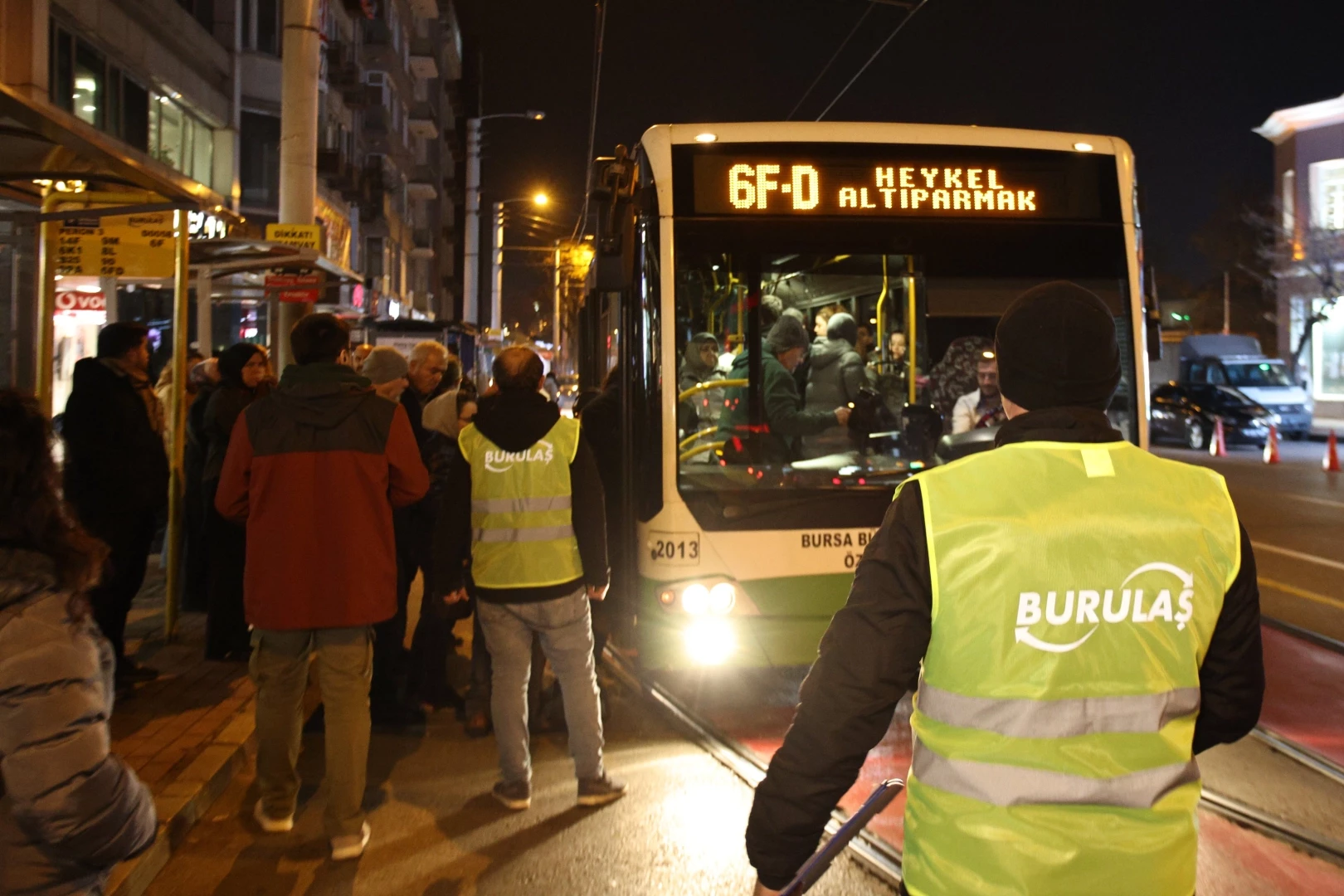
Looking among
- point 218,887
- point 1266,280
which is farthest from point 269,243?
point 1266,280

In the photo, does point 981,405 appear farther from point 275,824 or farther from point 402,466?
point 275,824

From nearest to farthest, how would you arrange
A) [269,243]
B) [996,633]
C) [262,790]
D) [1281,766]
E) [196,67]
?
[996,633] → [262,790] → [1281,766] → [269,243] → [196,67]

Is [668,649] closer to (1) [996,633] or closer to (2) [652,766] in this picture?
(2) [652,766]

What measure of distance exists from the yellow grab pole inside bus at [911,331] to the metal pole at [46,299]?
4482mm

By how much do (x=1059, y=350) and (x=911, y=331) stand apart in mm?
4174

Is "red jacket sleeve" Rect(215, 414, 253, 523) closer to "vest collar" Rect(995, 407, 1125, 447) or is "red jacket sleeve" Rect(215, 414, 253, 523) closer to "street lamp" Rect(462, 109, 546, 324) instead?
"vest collar" Rect(995, 407, 1125, 447)

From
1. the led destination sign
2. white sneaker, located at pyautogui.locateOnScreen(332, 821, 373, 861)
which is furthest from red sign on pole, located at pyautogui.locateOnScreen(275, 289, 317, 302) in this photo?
white sneaker, located at pyautogui.locateOnScreen(332, 821, 373, 861)

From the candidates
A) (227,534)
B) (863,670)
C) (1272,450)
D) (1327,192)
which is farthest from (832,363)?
(1327,192)

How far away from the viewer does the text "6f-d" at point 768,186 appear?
587 cm

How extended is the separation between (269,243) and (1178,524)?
23.4ft

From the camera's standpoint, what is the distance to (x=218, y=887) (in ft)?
13.8

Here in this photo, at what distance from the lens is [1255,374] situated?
29578 mm

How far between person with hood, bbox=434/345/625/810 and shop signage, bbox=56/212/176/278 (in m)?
3.55

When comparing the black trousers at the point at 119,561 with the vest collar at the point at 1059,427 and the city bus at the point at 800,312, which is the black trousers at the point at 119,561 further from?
the vest collar at the point at 1059,427
